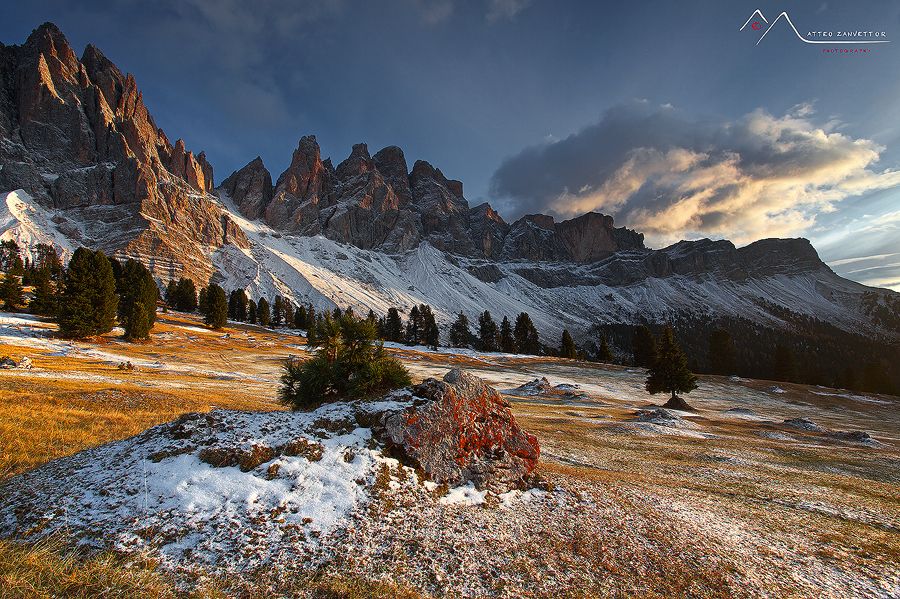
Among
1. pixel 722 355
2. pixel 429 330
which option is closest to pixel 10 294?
pixel 429 330

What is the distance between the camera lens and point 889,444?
98.1 ft

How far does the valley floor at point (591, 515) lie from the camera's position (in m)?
7.52

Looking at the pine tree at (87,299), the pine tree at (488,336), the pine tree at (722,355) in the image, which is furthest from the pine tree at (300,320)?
the pine tree at (722,355)

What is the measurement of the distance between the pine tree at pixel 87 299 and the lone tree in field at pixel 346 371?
5435 centimetres

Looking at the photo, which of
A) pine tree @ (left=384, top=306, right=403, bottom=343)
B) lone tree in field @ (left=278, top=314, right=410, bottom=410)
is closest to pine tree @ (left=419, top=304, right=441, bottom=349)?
pine tree @ (left=384, top=306, right=403, bottom=343)

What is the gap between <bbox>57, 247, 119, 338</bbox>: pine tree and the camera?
166ft

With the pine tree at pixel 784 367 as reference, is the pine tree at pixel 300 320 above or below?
above

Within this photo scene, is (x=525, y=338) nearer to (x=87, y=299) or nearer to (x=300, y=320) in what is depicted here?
(x=300, y=320)

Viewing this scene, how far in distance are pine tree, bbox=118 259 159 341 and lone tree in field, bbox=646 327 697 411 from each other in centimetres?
7634

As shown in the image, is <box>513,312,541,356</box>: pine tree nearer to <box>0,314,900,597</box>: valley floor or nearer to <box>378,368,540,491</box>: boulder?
<box>0,314,900,597</box>: valley floor

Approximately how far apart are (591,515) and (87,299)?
6855 cm

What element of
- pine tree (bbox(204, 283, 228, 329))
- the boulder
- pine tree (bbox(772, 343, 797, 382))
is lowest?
pine tree (bbox(772, 343, 797, 382))

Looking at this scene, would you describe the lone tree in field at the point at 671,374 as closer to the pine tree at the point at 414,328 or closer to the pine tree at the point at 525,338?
the pine tree at the point at 525,338

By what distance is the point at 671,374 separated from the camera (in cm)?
5009
